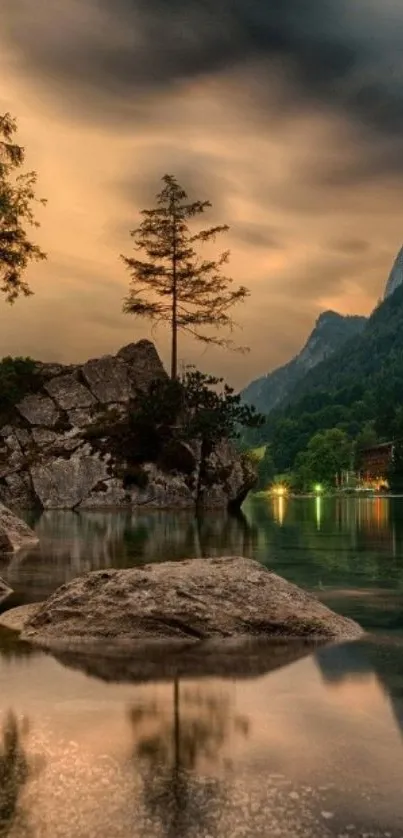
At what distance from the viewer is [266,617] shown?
10750 mm

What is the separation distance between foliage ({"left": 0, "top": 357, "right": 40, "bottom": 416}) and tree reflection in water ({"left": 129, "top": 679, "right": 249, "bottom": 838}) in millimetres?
50339

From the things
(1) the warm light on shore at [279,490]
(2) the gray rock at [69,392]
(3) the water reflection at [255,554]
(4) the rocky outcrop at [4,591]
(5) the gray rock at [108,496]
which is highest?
(2) the gray rock at [69,392]

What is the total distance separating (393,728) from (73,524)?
97.1 feet

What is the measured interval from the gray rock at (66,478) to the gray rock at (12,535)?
27.7 meters

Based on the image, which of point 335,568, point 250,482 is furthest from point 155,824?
point 250,482

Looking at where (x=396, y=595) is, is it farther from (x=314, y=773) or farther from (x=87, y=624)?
(x=314, y=773)

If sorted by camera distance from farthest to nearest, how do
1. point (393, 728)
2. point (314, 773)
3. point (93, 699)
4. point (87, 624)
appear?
point (87, 624) → point (93, 699) → point (393, 728) → point (314, 773)

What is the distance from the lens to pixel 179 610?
10711 millimetres

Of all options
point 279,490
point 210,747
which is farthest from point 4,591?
point 279,490

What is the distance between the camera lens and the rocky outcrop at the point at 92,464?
5256cm

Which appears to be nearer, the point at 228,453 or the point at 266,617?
the point at 266,617

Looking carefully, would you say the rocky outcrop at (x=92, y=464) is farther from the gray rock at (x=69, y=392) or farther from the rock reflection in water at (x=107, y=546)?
the rock reflection in water at (x=107, y=546)

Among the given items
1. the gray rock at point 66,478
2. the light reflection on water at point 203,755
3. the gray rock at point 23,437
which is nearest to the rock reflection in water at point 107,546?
the light reflection on water at point 203,755

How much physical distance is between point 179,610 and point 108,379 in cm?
4854
